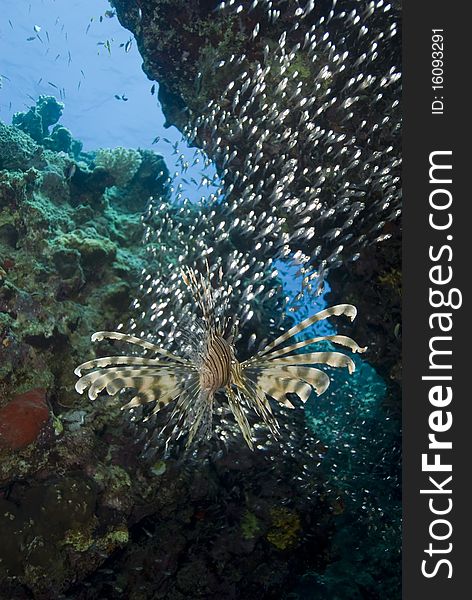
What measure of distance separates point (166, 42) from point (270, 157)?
292 centimetres

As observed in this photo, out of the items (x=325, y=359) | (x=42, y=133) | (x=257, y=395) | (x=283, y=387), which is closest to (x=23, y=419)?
(x=257, y=395)

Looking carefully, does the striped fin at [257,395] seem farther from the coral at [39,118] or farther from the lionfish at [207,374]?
the coral at [39,118]

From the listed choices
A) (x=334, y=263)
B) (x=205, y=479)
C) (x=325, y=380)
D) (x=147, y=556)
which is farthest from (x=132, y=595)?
(x=334, y=263)

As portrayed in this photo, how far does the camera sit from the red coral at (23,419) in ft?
13.8

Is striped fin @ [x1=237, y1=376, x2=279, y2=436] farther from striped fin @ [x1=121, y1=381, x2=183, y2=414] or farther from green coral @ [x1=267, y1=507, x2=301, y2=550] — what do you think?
green coral @ [x1=267, y1=507, x2=301, y2=550]

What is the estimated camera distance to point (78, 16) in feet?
102

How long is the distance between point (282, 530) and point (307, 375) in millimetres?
4554

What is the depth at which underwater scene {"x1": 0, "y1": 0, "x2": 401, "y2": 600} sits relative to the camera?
4281 millimetres

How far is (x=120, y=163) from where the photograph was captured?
9.46m

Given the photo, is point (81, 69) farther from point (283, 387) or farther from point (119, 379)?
point (283, 387)

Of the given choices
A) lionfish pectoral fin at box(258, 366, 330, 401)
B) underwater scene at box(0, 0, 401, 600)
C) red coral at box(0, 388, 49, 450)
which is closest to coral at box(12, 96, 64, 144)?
underwater scene at box(0, 0, 401, 600)

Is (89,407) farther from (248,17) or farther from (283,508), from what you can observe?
(248,17)

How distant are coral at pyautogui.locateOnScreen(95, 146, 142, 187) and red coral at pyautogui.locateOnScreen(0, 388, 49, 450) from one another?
6.02 metres

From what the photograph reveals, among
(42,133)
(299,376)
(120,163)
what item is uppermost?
(42,133)
